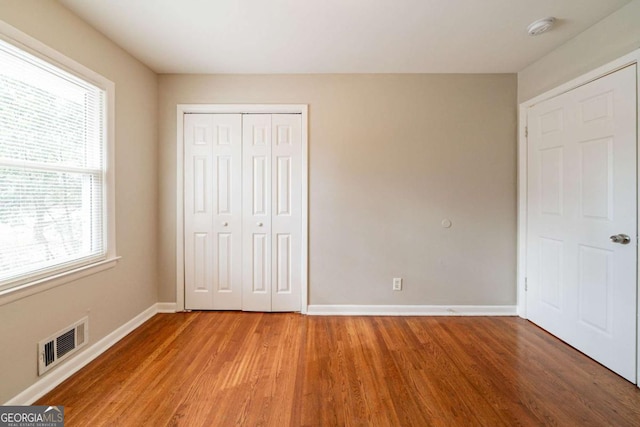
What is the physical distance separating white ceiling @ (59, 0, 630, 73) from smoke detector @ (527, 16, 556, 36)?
4 centimetres

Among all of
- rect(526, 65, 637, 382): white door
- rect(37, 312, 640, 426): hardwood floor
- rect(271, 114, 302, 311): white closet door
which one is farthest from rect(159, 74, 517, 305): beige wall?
rect(37, 312, 640, 426): hardwood floor

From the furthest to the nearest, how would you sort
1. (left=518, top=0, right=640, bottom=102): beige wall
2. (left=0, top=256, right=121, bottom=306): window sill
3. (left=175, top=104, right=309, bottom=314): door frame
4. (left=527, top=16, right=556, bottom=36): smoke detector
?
(left=175, top=104, right=309, bottom=314): door frame
(left=527, top=16, right=556, bottom=36): smoke detector
(left=518, top=0, right=640, bottom=102): beige wall
(left=0, top=256, right=121, bottom=306): window sill

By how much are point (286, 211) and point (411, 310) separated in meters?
1.75

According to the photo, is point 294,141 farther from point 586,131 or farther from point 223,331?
point 586,131

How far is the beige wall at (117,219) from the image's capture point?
1.57 meters

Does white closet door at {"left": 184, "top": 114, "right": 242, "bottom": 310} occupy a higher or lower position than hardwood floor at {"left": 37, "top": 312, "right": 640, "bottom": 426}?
higher

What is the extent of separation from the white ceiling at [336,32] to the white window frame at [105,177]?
41 cm

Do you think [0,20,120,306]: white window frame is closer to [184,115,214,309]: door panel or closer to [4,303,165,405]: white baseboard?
[4,303,165,405]: white baseboard

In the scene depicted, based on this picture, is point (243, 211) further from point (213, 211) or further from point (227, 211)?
point (213, 211)

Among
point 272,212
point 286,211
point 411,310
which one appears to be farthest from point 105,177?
point 411,310

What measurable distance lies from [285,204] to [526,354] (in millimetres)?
2534

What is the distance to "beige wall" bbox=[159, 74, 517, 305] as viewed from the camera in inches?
114

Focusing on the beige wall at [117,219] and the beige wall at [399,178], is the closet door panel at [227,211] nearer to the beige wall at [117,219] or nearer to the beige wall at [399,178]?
the beige wall at [399,178]

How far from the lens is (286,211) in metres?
2.96
